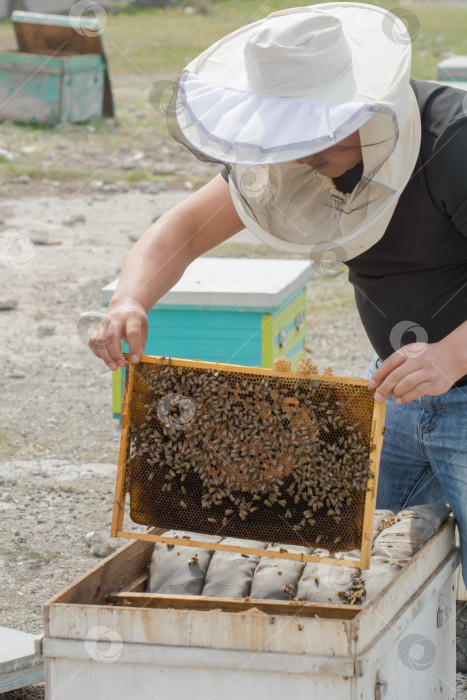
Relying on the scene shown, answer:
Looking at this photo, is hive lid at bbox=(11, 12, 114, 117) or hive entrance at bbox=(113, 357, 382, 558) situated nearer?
hive entrance at bbox=(113, 357, 382, 558)

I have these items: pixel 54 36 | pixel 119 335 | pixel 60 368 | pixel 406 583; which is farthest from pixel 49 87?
pixel 406 583

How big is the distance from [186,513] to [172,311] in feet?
7.25

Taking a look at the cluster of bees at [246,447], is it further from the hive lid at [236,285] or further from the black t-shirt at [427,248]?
the hive lid at [236,285]

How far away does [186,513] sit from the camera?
227 cm

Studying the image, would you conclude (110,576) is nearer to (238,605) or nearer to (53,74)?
(238,605)

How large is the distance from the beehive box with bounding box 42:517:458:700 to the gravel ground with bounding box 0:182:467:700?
102 cm

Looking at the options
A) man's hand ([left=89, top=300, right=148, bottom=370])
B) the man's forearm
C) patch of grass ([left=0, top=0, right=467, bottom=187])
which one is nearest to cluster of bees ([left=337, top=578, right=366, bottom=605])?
man's hand ([left=89, top=300, right=148, bottom=370])

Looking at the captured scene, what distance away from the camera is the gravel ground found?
3670 millimetres

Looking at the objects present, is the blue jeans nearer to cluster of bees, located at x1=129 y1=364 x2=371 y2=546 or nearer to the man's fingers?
cluster of bees, located at x1=129 y1=364 x2=371 y2=546

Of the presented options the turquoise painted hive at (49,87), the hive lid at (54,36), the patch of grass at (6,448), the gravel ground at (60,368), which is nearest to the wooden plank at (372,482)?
the gravel ground at (60,368)

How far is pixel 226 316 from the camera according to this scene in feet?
14.1

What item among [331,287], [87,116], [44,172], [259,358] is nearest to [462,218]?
[259,358]

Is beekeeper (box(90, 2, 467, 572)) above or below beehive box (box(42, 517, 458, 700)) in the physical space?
above

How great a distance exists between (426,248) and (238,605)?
966 mm
